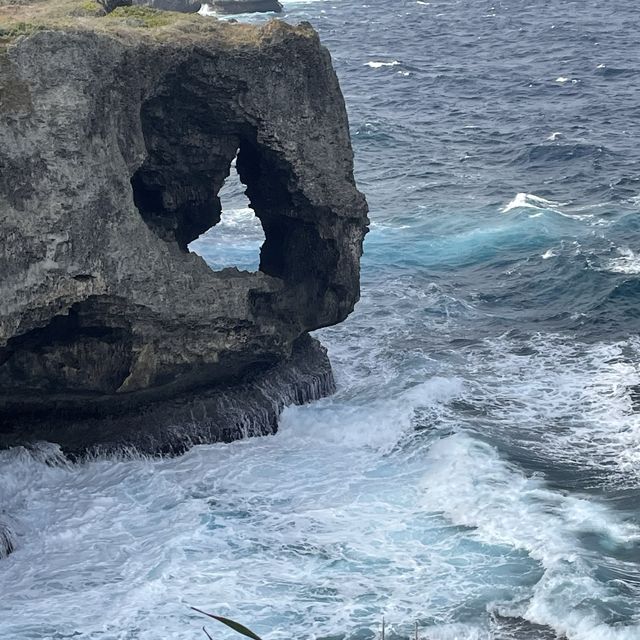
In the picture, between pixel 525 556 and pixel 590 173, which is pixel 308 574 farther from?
pixel 590 173

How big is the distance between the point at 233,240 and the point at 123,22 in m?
16.7

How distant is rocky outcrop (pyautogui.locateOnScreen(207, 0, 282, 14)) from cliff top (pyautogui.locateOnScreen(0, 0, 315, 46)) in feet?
258

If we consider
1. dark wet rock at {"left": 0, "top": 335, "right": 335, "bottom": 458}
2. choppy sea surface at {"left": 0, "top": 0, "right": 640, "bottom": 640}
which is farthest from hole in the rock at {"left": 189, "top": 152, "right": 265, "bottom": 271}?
dark wet rock at {"left": 0, "top": 335, "right": 335, "bottom": 458}

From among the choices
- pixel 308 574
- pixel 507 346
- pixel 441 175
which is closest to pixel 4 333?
pixel 308 574

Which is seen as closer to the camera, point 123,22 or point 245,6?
point 123,22

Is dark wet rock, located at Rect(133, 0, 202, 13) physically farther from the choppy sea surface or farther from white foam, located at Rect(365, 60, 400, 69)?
the choppy sea surface

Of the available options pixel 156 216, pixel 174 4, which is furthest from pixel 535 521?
pixel 174 4

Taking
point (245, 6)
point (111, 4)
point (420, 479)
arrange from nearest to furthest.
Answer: point (420, 479) < point (111, 4) < point (245, 6)

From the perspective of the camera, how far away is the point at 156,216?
96.9ft

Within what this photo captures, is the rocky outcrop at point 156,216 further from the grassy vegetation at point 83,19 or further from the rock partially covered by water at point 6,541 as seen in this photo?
the rock partially covered by water at point 6,541

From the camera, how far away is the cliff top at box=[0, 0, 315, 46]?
86.4ft

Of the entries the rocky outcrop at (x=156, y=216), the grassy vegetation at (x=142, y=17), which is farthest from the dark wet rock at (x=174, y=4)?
the rocky outcrop at (x=156, y=216)

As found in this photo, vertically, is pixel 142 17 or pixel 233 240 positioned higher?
pixel 142 17

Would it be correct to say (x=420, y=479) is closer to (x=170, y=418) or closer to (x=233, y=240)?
(x=170, y=418)
